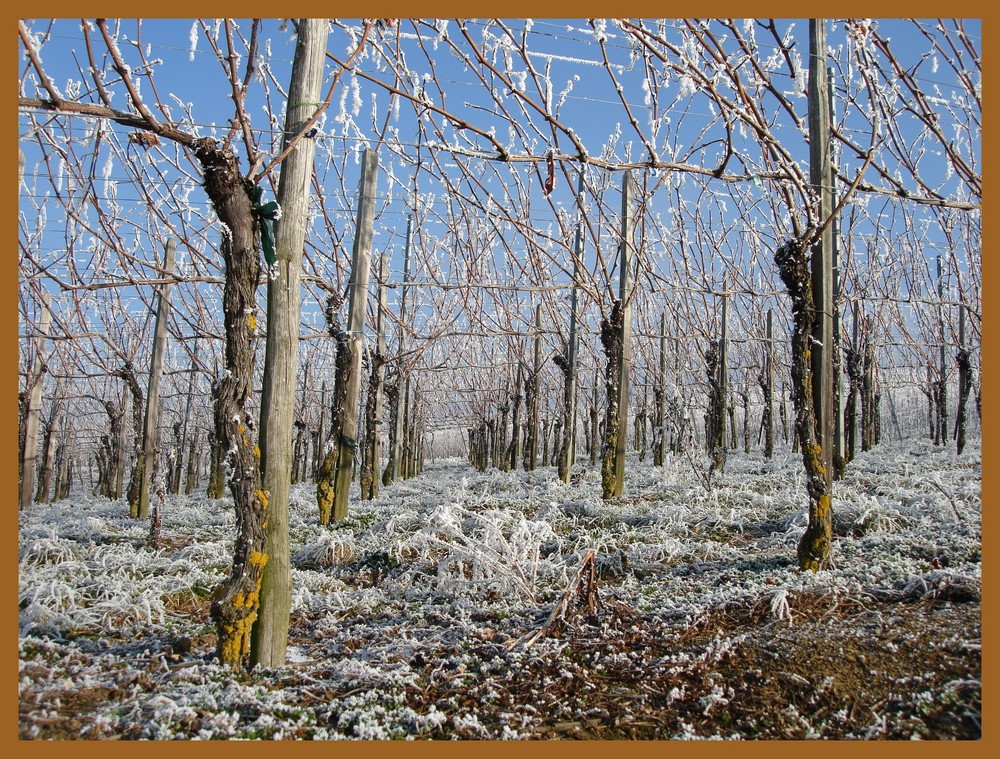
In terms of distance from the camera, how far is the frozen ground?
2.09 metres

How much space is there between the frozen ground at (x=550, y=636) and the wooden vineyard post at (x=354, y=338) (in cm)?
132

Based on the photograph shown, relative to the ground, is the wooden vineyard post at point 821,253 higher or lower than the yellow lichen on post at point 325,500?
higher

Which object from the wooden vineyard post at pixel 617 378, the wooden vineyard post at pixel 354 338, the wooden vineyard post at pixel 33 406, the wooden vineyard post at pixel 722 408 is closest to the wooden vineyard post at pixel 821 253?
the wooden vineyard post at pixel 617 378

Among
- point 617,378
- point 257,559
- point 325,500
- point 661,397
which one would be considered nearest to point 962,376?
point 661,397

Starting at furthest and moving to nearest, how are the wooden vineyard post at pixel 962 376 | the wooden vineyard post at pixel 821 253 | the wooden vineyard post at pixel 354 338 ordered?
the wooden vineyard post at pixel 962 376 < the wooden vineyard post at pixel 354 338 < the wooden vineyard post at pixel 821 253

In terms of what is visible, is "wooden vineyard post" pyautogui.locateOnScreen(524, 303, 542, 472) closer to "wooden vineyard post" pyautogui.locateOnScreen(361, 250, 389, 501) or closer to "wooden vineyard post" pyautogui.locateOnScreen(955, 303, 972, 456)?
"wooden vineyard post" pyautogui.locateOnScreen(361, 250, 389, 501)

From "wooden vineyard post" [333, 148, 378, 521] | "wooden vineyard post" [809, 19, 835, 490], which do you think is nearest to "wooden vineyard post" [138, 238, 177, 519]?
"wooden vineyard post" [333, 148, 378, 521]

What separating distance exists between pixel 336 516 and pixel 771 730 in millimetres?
5111

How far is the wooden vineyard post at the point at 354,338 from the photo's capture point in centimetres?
635

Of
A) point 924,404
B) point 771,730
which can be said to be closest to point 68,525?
point 771,730

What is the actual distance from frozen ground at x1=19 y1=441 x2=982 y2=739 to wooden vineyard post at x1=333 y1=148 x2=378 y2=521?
132 centimetres

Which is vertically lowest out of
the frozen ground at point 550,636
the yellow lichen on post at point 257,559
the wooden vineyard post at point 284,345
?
the frozen ground at point 550,636

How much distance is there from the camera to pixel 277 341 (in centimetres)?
269

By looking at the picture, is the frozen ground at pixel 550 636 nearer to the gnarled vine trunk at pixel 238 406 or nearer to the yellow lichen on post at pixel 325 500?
the gnarled vine trunk at pixel 238 406
